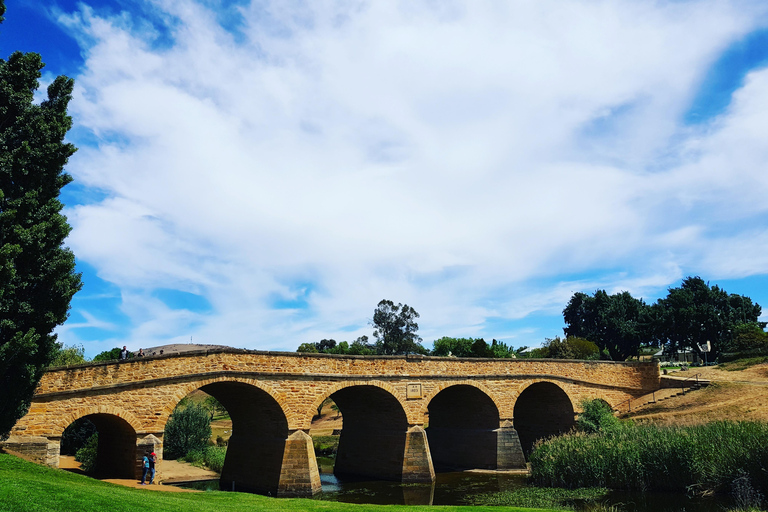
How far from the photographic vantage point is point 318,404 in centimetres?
2445

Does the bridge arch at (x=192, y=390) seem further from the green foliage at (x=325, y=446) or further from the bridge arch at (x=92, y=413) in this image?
the green foliage at (x=325, y=446)

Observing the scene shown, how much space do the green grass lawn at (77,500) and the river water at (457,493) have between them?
21.7 ft

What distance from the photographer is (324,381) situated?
24.6 metres

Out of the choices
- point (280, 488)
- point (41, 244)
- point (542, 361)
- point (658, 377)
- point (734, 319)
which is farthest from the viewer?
point (734, 319)

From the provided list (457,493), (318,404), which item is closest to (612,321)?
(457,493)

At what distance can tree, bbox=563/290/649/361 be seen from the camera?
216ft

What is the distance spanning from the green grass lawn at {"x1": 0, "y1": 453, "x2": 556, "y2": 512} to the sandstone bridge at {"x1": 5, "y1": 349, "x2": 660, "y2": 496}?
357 cm

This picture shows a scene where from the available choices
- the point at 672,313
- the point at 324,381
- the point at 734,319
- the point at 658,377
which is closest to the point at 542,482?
the point at 324,381

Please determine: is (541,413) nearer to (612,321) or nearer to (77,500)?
(77,500)

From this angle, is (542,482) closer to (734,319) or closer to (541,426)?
(541,426)

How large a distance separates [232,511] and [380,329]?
74.7 m

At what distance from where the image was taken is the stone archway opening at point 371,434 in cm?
2719

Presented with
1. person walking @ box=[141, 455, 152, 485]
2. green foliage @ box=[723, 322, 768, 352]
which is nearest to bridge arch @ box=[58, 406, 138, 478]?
person walking @ box=[141, 455, 152, 485]

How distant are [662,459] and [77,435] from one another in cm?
3128
